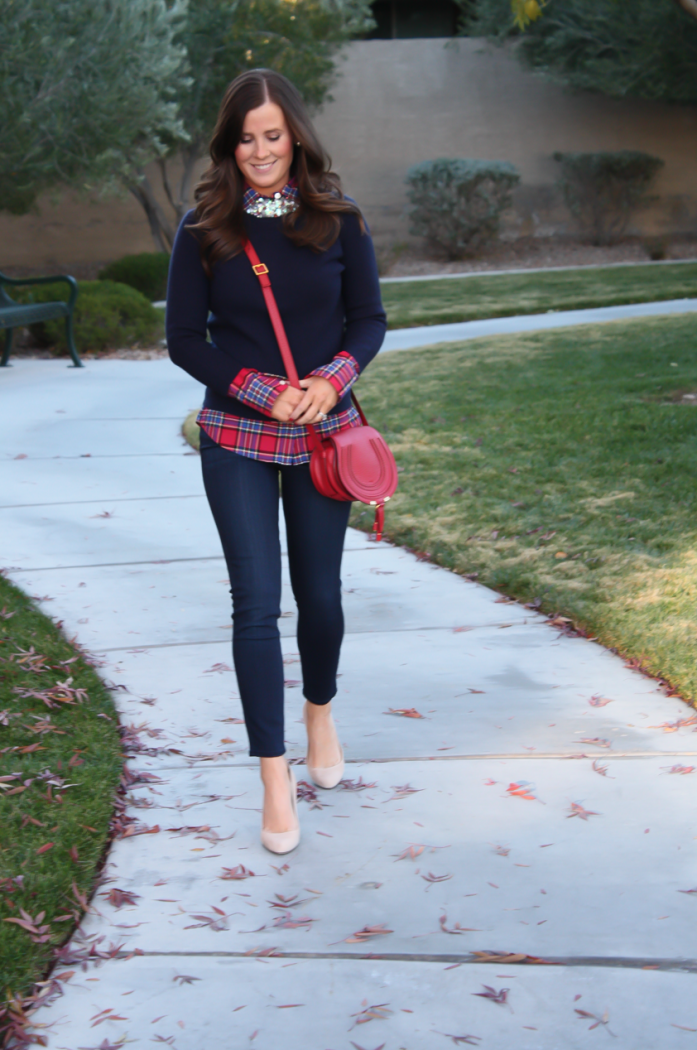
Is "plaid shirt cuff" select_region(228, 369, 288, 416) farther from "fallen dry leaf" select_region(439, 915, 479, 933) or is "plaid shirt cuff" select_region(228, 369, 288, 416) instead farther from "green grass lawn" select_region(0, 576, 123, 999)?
"fallen dry leaf" select_region(439, 915, 479, 933)

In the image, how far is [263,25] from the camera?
17766 millimetres

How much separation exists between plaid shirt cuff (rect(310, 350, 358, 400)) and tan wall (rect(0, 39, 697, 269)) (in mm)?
19294

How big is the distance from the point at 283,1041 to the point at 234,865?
0.62m

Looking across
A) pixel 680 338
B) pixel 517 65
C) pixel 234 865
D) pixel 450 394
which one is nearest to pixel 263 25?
pixel 517 65

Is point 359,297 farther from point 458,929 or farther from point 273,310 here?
point 458,929

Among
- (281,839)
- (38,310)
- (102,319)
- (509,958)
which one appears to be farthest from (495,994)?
(102,319)

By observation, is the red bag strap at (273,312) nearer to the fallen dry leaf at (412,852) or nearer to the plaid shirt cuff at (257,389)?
the plaid shirt cuff at (257,389)

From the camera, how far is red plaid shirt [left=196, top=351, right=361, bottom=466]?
101 inches

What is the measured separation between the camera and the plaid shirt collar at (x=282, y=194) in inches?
103

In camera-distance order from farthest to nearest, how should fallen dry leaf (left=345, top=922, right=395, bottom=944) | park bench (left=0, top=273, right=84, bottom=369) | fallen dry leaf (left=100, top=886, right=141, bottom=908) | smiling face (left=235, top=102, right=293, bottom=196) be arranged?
park bench (left=0, top=273, right=84, bottom=369), smiling face (left=235, top=102, right=293, bottom=196), fallen dry leaf (left=100, top=886, right=141, bottom=908), fallen dry leaf (left=345, top=922, right=395, bottom=944)

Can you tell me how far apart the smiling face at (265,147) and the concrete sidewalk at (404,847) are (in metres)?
1.63

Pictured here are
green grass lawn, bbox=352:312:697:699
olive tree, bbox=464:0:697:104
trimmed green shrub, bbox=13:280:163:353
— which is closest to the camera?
green grass lawn, bbox=352:312:697:699

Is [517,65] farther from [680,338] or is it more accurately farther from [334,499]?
[334,499]

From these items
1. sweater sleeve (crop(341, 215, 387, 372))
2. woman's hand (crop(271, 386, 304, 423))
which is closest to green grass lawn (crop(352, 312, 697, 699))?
sweater sleeve (crop(341, 215, 387, 372))
